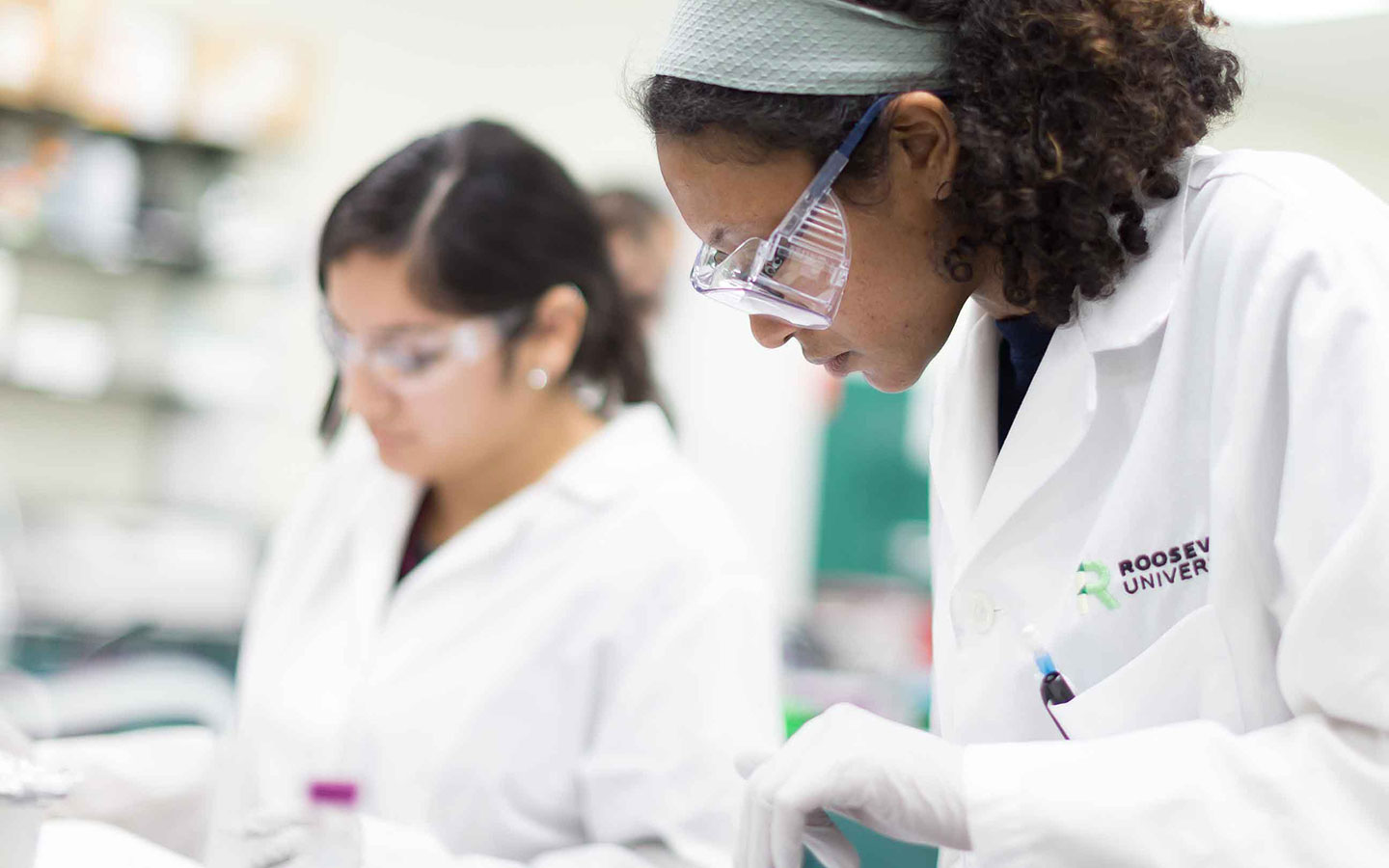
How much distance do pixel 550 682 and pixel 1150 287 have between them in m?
0.84

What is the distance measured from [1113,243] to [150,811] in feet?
3.84

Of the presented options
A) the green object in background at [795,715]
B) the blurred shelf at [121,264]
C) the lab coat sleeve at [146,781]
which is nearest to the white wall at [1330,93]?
the green object in background at [795,715]

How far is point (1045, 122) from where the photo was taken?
1002mm

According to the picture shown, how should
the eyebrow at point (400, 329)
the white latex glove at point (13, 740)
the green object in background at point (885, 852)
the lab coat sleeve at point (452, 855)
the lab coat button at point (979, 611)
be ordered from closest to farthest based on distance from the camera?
1. the lab coat button at point (979, 611)
2. the lab coat sleeve at point (452, 855)
3. the white latex glove at point (13, 740)
4. the eyebrow at point (400, 329)
5. the green object in background at point (885, 852)

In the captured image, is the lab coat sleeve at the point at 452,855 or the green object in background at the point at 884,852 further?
the green object in background at the point at 884,852

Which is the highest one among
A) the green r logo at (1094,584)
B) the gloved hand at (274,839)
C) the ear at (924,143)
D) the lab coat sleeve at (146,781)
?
the ear at (924,143)

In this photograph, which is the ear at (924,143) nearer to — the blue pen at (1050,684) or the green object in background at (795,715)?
the blue pen at (1050,684)

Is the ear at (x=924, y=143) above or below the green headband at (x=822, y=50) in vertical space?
below

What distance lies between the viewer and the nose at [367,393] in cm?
166

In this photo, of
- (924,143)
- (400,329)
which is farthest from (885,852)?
(924,143)

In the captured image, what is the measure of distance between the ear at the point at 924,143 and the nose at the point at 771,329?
0.53ft

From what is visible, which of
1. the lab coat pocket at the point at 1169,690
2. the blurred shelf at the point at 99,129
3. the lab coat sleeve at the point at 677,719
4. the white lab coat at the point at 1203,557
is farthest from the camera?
the blurred shelf at the point at 99,129

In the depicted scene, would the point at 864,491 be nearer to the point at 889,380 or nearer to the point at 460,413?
the point at 460,413

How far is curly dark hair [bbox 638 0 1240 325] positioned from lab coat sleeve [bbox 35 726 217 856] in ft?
3.12
